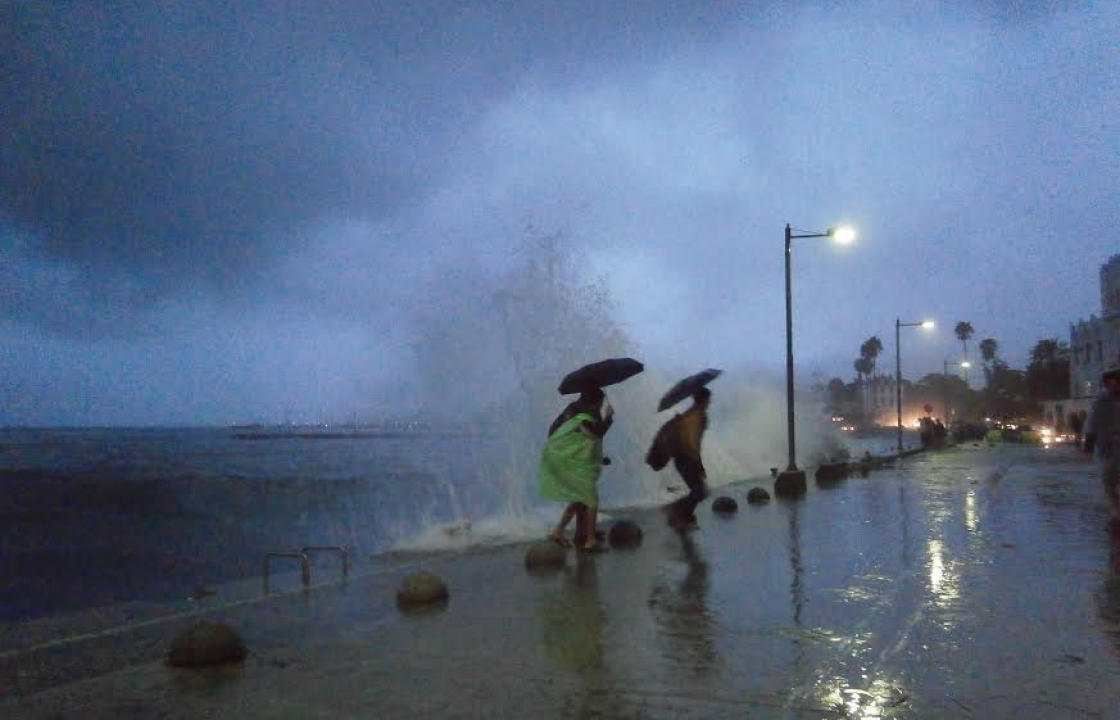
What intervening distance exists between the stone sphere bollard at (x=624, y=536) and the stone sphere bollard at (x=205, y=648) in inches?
202

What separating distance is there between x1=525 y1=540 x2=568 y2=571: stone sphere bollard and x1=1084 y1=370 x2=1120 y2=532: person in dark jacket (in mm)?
6146

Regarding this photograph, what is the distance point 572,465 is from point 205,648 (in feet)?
14.9

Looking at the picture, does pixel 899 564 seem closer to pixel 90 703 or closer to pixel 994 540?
pixel 994 540

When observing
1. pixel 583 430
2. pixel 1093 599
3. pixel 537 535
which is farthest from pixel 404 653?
pixel 537 535

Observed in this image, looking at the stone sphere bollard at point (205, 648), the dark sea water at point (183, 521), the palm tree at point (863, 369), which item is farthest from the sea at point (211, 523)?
the palm tree at point (863, 369)

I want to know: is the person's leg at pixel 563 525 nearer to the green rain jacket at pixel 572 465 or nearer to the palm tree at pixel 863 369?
the green rain jacket at pixel 572 465

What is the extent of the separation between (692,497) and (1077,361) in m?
70.5

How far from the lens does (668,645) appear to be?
5.33 metres

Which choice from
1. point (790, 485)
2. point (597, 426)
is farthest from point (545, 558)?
point (790, 485)

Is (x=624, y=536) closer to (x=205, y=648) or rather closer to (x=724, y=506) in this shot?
(x=724, y=506)

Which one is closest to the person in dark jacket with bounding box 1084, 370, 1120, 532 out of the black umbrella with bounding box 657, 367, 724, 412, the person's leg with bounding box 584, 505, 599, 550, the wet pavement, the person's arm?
the wet pavement

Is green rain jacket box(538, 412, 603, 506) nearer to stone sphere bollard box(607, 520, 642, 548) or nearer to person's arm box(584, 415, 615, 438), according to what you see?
person's arm box(584, 415, 615, 438)

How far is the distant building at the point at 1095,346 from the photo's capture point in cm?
6041

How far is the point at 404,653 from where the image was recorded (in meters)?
5.29
